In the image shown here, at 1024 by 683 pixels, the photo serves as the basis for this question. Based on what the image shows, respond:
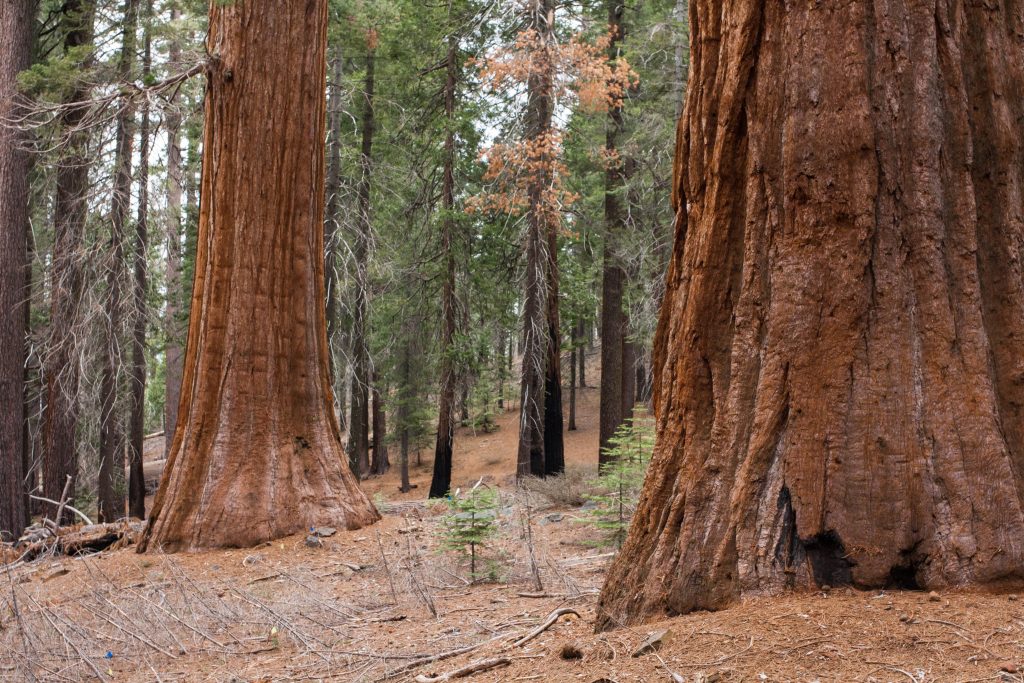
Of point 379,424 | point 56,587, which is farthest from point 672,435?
point 379,424

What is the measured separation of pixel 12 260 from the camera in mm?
11516

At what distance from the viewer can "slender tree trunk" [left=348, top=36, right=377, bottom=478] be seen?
16531mm

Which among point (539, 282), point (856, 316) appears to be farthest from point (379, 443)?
point (856, 316)

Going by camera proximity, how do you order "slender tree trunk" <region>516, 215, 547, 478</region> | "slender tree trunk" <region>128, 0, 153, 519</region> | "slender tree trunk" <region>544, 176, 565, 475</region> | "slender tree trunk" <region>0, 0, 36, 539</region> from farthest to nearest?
"slender tree trunk" <region>544, 176, 565, 475</region>
"slender tree trunk" <region>516, 215, 547, 478</region>
"slender tree trunk" <region>128, 0, 153, 519</region>
"slender tree trunk" <region>0, 0, 36, 539</region>

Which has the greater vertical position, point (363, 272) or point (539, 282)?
point (363, 272)

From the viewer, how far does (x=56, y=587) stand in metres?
7.30

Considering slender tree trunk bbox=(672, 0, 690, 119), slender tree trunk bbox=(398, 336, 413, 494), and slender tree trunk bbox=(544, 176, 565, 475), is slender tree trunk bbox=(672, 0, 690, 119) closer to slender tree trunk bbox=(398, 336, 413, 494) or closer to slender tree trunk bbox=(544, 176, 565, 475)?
slender tree trunk bbox=(544, 176, 565, 475)

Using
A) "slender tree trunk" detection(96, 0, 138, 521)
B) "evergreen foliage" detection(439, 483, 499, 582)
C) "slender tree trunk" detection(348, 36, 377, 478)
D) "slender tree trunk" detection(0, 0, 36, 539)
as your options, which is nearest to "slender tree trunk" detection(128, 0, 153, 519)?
"slender tree trunk" detection(96, 0, 138, 521)

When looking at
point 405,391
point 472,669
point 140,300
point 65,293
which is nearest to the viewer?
point 472,669

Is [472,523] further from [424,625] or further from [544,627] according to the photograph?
[544,627]

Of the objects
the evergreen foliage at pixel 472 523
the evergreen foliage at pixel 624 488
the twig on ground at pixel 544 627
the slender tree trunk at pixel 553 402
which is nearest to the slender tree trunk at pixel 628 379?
the slender tree trunk at pixel 553 402

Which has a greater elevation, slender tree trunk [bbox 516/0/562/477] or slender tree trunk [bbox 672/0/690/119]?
slender tree trunk [bbox 672/0/690/119]

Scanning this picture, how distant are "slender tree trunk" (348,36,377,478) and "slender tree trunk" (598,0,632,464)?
5.06m

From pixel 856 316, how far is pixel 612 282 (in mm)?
14834
